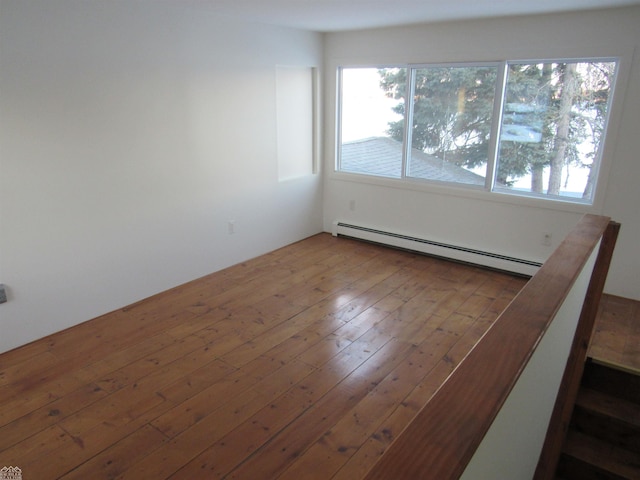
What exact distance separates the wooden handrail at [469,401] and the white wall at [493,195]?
3170 millimetres

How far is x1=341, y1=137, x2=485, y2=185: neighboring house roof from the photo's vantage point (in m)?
4.66

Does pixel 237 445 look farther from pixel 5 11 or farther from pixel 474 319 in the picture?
pixel 5 11

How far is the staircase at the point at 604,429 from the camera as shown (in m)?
2.40

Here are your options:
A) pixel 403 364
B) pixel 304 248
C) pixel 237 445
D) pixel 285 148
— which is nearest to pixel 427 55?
pixel 285 148

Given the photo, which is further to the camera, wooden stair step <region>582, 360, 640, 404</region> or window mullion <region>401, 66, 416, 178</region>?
window mullion <region>401, 66, 416, 178</region>

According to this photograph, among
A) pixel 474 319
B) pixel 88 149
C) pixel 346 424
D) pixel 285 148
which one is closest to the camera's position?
pixel 346 424

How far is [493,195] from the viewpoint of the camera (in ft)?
14.3

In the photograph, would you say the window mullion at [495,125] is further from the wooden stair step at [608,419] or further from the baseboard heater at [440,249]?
the wooden stair step at [608,419]

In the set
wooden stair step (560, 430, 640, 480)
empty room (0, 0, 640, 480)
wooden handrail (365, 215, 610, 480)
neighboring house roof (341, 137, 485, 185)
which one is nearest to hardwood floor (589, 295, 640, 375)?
empty room (0, 0, 640, 480)

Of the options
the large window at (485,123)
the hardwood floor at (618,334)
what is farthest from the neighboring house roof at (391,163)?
the hardwood floor at (618,334)

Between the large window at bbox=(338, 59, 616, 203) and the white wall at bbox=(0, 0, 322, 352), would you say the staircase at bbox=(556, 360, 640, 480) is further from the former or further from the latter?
the white wall at bbox=(0, 0, 322, 352)

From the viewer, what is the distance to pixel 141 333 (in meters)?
3.31

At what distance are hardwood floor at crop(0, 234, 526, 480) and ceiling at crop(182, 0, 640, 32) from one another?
2322 millimetres

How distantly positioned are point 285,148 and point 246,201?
2.72ft
